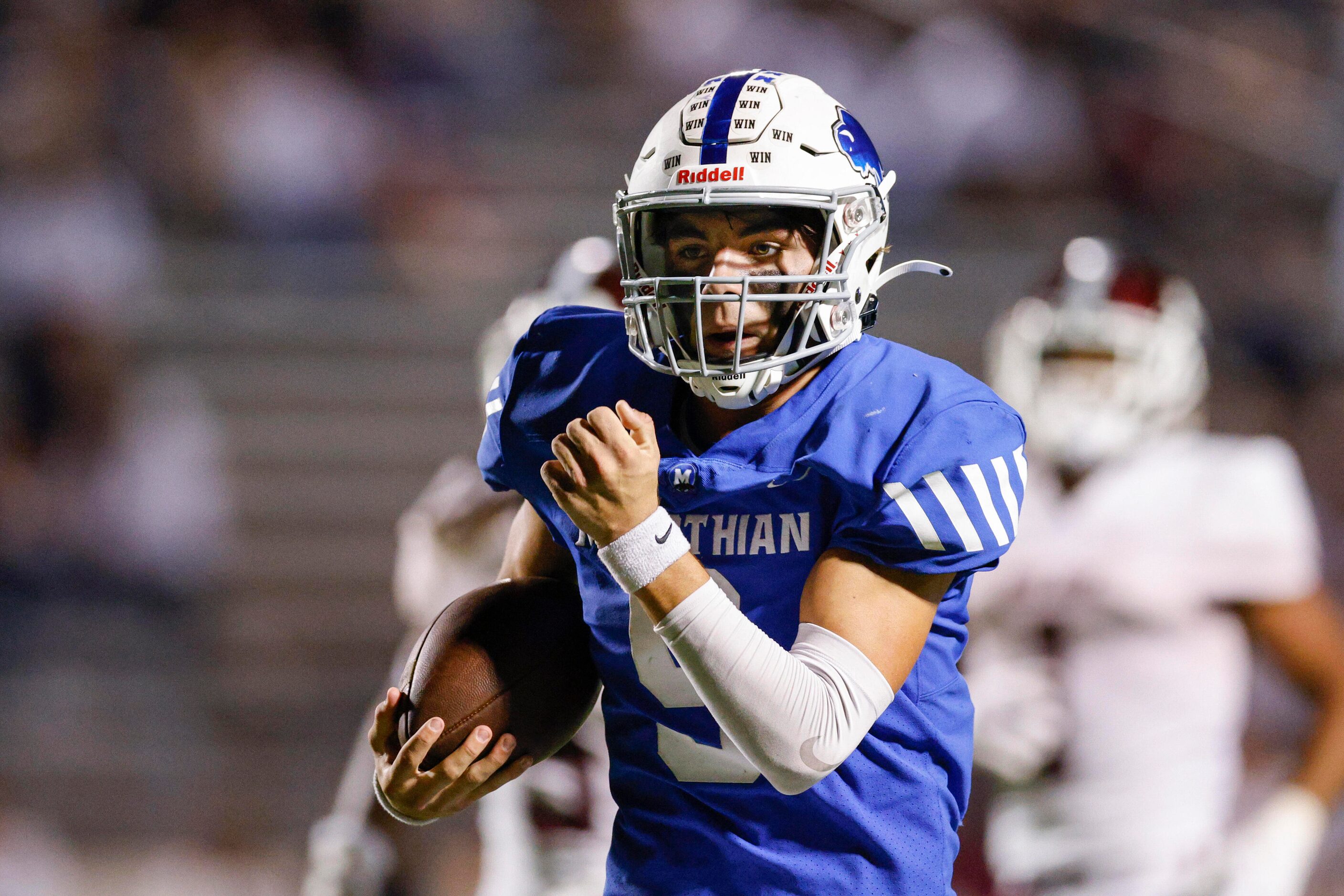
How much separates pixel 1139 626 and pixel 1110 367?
56 cm

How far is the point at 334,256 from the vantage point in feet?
19.7

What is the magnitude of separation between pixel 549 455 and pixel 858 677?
48cm

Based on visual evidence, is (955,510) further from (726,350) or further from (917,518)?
(726,350)

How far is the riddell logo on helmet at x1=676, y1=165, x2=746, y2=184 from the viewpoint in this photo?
1.74 metres

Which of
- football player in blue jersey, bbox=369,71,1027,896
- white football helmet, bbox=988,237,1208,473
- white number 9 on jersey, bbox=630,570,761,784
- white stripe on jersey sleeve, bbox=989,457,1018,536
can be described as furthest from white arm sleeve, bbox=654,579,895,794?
white football helmet, bbox=988,237,1208,473

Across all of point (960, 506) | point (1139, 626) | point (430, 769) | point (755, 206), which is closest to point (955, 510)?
point (960, 506)

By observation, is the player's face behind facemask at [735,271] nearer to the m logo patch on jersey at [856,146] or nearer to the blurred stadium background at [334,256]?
the m logo patch on jersey at [856,146]

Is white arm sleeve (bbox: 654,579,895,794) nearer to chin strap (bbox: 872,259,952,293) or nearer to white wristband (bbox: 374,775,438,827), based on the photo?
white wristband (bbox: 374,775,438,827)

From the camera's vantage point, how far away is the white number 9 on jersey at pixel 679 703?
66.7 inches

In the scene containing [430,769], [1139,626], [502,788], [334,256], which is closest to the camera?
[430,769]

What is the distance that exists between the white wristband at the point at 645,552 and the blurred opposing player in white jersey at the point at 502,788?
1.44 m

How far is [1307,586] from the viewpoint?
10.6ft

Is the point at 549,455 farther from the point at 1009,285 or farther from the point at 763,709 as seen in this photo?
the point at 1009,285

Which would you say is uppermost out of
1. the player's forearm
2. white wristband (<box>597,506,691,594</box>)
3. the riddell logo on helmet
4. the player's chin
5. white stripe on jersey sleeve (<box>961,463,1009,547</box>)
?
the riddell logo on helmet
